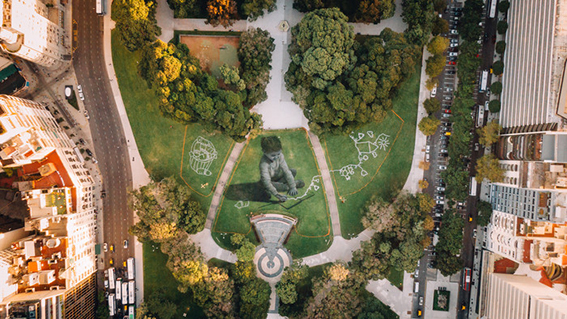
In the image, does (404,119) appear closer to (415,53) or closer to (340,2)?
(415,53)

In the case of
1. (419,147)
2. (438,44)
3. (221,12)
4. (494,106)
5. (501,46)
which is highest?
(221,12)

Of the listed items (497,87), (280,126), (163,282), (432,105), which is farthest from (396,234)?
(163,282)

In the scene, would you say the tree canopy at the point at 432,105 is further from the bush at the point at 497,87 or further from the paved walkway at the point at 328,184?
the paved walkway at the point at 328,184

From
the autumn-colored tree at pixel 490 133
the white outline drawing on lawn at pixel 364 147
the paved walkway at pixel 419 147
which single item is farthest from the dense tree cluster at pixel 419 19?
the autumn-colored tree at pixel 490 133

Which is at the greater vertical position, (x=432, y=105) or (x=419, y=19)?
(x=419, y=19)

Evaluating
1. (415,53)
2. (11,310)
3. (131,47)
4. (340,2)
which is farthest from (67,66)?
(415,53)

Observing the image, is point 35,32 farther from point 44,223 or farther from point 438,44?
point 438,44
